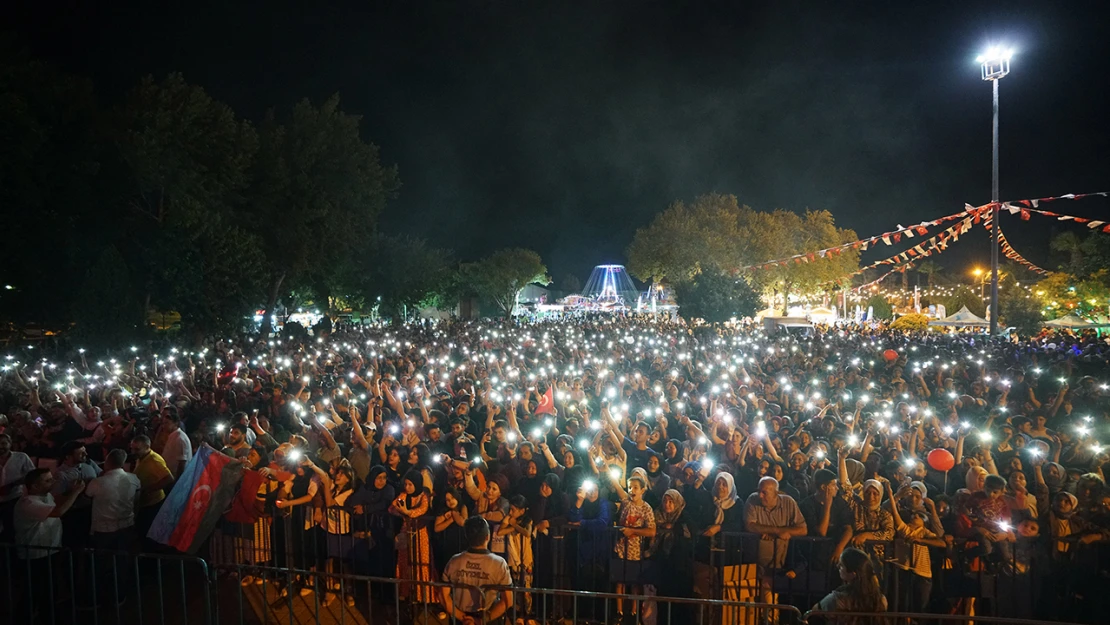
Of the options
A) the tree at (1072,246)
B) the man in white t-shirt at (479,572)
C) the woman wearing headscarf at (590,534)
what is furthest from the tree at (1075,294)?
the man in white t-shirt at (479,572)

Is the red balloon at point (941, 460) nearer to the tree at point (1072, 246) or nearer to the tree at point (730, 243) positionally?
the tree at point (730, 243)

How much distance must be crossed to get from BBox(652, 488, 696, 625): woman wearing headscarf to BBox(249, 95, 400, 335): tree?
87.3 feet

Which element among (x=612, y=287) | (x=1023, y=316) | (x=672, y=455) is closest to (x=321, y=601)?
(x=672, y=455)

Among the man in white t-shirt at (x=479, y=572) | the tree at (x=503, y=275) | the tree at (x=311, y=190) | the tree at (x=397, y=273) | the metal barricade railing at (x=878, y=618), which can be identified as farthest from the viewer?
the tree at (x=503, y=275)

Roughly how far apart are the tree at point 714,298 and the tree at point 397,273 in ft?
51.6

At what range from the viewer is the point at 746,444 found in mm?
7129

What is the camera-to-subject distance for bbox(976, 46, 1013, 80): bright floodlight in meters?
20.7

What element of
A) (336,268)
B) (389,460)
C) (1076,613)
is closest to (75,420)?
(389,460)

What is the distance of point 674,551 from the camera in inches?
219

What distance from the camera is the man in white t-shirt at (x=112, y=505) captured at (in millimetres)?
5723

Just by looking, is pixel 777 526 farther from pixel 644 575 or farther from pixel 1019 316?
pixel 1019 316

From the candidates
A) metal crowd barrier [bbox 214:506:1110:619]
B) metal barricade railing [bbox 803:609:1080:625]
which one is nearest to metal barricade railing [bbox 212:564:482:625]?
metal crowd barrier [bbox 214:506:1110:619]

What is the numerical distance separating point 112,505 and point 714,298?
3360cm

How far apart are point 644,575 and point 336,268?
113ft
